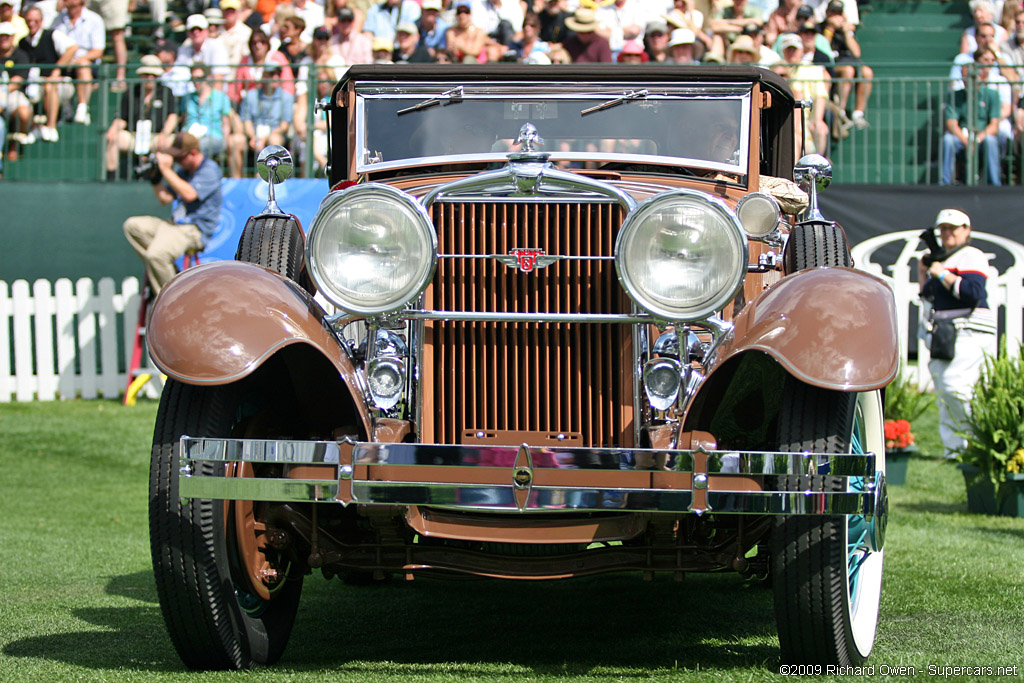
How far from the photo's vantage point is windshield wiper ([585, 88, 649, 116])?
4.42 metres

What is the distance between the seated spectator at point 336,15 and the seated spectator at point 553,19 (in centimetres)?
185

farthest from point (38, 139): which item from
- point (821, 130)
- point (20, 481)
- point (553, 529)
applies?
point (553, 529)

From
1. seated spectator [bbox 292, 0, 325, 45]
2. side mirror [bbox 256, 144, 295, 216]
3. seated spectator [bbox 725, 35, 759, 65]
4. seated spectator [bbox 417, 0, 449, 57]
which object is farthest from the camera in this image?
seated spectator [bbox 292, 0, 325, 45]

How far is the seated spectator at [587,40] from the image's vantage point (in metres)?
11.4

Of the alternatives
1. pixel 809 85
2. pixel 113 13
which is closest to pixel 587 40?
pixel 809 85

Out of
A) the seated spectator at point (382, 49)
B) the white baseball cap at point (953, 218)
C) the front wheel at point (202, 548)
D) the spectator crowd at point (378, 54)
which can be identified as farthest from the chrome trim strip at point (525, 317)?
the seated spectator at point (382, 49)

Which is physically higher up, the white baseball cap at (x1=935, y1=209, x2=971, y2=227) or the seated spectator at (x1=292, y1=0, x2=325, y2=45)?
the seated spectator at (x1=292, y1=0, x2=325, y2=45)

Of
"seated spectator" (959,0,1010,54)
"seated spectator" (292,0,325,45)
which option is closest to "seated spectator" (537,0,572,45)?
"seated spectator" (292,0,325,45)

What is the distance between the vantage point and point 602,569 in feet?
11.4

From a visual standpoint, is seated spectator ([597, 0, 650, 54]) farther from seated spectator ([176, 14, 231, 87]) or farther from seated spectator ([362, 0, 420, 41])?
seated spectator ([176, 14, 231, 87])

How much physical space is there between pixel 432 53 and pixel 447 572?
9241mm

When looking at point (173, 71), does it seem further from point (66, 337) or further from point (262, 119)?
point (66, 337)

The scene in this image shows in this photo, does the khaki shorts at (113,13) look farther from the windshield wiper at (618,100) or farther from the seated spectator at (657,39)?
the windshield wiper at (618,100)

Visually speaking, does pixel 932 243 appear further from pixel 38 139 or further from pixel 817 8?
pixel 38 139
